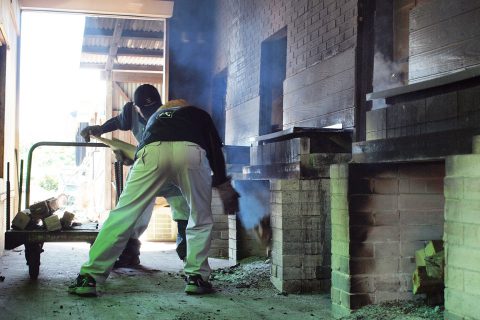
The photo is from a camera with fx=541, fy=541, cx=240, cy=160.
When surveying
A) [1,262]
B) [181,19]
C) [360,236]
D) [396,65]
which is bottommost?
[1,262]

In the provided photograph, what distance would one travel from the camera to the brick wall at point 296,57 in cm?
598

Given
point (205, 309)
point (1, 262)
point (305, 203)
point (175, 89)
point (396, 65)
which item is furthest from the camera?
point (175, 89)

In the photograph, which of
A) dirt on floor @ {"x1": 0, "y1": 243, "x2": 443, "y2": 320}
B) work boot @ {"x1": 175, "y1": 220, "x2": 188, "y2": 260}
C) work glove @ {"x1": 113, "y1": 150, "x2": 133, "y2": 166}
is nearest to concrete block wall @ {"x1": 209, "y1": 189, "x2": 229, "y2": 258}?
dirt on floor @ {"x1": 0, "y1": 243, "x2": 443, "y2": 320}

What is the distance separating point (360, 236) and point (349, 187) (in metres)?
0.38

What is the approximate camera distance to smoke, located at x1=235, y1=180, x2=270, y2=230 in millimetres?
6664

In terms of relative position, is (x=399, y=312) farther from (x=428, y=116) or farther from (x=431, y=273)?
(x=428, y=116)

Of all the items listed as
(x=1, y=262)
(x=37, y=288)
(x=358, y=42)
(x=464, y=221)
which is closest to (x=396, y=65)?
(x=358, y=42)

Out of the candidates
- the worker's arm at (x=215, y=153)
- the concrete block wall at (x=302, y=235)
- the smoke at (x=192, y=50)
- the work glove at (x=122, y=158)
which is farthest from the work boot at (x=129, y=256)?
the smoke at (x=192, y=50)

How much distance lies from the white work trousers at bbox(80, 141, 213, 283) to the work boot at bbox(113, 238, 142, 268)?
1753 mm

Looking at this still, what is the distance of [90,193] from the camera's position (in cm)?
1994

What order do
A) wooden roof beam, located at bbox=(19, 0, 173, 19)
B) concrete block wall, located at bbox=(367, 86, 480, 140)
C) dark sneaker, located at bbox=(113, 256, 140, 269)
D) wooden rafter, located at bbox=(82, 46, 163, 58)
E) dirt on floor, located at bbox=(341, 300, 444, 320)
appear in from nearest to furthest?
concrete block wall, located at bbox=(367, 86, 480, 140), dirt on floor, located at bbox=(341, 300, 444, 320), dark sneaker, located at bbox=(113, 256, 140, 269), wooden roof beam, located at bbox=(19, 0, 173, 19), wooden rafter, located at bbox=(82, 46, 163, 58)

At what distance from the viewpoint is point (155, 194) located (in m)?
4.88

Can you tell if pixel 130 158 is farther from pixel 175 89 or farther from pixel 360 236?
pixel 175 89

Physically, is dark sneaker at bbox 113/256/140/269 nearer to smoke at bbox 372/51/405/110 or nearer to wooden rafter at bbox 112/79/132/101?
smoke at bbox 372/51/405/110
